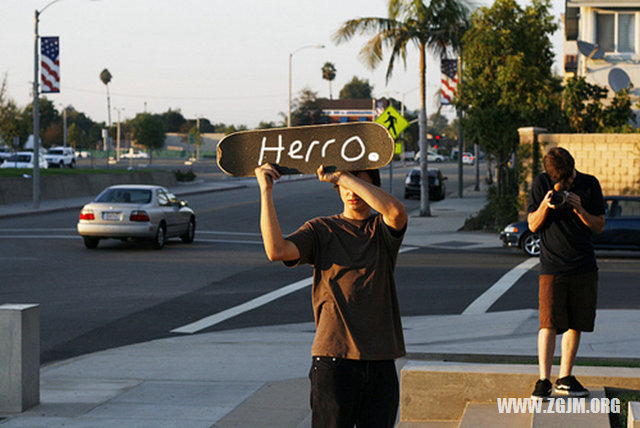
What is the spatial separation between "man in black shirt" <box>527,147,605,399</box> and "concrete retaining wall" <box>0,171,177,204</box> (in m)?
33.3

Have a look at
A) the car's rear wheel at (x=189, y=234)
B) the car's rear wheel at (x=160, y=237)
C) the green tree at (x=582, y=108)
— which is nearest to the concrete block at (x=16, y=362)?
the car's rear wheel at (x=160, y=237)

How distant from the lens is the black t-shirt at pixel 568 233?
6.54 m

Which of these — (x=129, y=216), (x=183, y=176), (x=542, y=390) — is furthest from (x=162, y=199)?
(x=183, y=176)

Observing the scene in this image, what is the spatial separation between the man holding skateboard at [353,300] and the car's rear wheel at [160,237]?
1719 cm

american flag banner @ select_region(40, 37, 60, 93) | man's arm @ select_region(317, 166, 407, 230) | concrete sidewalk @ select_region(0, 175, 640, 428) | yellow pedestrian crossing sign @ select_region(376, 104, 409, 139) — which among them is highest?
american flag banner @ select_region(40, 37, 60, 93)

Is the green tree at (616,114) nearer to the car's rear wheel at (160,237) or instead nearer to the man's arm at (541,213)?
the car's rear wheel at (160,237)

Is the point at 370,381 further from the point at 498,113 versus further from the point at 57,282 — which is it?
the point at 498,113

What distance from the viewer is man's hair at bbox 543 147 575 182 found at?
655 cm

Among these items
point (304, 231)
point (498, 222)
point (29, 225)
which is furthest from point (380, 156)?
point (29, 225)

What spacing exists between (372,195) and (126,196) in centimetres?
1810

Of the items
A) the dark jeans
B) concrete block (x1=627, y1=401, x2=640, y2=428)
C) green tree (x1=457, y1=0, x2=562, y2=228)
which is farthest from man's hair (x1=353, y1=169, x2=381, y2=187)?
green tree (x1=457, y1=0, x2=562, y2=228)

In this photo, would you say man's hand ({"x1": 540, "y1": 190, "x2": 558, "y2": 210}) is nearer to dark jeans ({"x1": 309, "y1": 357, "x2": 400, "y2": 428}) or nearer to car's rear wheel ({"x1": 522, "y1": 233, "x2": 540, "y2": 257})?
dark jeans ({"x1": 309, "y1": 357, "x2": 400, "y2": 428})

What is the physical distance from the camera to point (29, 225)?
28125mm

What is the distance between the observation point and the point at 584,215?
650 cm
